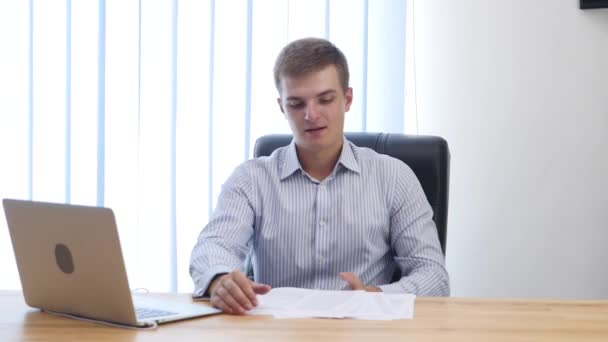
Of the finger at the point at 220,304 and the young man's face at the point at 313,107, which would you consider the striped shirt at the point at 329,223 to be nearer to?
the young man's face at the point at 313,107

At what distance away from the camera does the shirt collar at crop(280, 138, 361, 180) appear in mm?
2188

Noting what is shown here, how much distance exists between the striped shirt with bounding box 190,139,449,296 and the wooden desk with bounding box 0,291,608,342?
0.50 metres

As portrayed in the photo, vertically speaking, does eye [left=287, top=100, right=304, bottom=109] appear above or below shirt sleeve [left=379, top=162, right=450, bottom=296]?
above

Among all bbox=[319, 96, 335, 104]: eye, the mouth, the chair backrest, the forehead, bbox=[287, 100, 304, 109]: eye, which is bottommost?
the chair backrest

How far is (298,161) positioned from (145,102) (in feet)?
3.48

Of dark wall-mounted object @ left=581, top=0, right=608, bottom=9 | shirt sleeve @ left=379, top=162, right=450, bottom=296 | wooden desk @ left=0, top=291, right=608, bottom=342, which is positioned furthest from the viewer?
dark wall-mounted object @ left=581, top=0, right=608, bottom=9

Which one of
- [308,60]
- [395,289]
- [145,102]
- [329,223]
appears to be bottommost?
[395,289]

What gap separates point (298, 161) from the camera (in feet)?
7.22

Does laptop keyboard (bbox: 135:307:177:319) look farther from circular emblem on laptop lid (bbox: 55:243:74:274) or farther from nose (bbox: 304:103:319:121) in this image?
nose (bbox: 304:103:319:121)

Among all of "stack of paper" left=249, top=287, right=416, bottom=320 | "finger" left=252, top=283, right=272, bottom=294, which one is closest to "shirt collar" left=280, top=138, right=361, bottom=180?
"stack of paper" left=249, top=287, right=416, bottom=320

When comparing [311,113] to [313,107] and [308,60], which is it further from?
[308,60]

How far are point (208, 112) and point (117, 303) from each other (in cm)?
167

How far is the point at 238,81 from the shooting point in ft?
10.0

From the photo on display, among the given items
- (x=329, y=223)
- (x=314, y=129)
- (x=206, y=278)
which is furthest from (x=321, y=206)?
(x=206, y=278)
